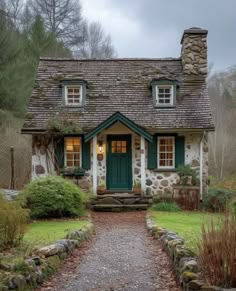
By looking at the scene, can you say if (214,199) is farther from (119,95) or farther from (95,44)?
(95,44)

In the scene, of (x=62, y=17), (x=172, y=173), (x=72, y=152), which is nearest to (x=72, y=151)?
(x=72, y=152)

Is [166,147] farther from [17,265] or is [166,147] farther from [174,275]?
[17,265]

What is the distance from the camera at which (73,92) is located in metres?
18.8

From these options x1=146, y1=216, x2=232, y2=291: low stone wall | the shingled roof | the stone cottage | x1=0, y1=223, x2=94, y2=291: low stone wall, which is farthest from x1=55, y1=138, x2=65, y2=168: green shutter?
x1=0, y1=223, x2=94, y2=291: low stone wall

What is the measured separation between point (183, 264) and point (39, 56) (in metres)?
25.5

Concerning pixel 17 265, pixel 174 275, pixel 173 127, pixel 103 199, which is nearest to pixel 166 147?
pixel 173 127

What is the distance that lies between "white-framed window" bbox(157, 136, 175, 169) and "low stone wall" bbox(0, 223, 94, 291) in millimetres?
9411

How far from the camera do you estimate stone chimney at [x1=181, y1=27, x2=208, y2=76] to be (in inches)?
747

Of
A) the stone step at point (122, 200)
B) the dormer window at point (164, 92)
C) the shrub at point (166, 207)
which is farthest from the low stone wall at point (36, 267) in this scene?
the dormer window at point (164, 92)

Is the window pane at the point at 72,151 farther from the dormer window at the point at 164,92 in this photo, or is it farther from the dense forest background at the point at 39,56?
the dormer window at the point at 164,92

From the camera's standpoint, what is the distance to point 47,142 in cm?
1773

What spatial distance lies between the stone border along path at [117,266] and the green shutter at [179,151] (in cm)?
690

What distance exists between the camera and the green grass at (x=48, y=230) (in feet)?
28.8

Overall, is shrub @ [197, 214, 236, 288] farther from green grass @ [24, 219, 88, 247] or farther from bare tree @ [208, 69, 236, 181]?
bare tree @ [208, 69, 236, 181]
